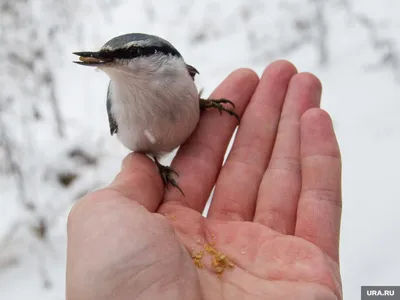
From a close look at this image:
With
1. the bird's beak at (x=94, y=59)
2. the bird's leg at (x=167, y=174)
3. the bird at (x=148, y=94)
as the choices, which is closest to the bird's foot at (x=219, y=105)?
the bird at (x=148, y=94)

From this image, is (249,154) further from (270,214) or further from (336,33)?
(336,33)

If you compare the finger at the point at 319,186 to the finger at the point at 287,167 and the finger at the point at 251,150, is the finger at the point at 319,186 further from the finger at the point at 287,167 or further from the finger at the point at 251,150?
the finger at the point at 251,150

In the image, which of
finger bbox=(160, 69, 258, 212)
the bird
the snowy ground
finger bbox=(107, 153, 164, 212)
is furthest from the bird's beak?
the snowy ground

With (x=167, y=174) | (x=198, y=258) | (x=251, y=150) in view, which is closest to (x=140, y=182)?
(x=167, y=174)

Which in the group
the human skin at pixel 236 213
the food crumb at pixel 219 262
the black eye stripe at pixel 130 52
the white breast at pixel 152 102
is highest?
the black eye stripe at pixel 130 52

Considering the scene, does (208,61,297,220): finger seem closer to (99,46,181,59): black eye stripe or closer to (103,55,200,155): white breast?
(103,55,200,155): white breast

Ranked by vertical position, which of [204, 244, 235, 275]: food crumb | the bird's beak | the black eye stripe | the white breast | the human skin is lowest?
[204, 244, 235, 275]: food crumb
